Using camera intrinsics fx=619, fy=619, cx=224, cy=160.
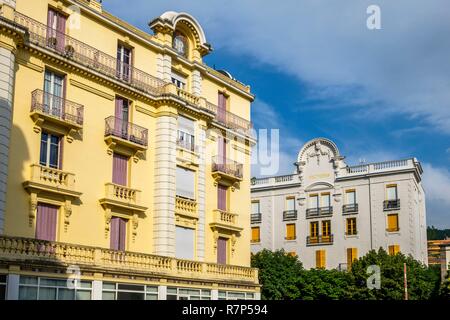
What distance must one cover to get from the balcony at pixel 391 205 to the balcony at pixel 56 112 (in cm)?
3381

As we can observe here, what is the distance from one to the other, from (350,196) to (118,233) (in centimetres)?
3169

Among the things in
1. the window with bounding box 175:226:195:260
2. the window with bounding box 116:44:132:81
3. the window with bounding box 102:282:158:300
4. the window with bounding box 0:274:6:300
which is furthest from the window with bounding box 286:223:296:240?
the window with bounding box 0:274:6:300

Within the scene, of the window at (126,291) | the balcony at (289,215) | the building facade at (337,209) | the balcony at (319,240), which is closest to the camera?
the window at (126,291)

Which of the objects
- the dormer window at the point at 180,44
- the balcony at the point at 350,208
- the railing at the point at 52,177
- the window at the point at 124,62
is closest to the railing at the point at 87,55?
the window at the point at 124,62

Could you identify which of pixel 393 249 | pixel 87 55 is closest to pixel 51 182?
pixel 87 55

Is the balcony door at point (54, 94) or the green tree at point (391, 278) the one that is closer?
the balcony door at point (54, 94)

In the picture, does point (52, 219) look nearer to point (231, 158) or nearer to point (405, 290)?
point (231, 158)

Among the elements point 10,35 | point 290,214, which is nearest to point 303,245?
point 290,214

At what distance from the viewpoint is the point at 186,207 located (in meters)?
32.6

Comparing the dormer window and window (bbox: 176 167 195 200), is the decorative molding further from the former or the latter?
the dormer window

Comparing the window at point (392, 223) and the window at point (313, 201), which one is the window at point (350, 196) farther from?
the window at point (392, 223)

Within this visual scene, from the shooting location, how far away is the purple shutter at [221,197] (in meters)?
35.6

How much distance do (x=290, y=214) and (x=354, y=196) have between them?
6469 millimetres

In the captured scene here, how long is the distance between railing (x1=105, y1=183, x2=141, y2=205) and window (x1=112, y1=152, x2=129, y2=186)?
44 cm
